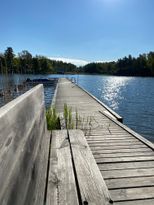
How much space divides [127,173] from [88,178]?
78cm

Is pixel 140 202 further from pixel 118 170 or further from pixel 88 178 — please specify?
pixel 118 170

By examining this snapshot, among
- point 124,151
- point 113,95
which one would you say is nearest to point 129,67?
point 113,95

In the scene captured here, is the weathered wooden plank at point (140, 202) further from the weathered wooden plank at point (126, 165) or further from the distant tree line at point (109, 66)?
the distant tree line at point (109, 66)

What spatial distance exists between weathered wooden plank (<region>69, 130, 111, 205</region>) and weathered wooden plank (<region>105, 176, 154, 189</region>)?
29 cm

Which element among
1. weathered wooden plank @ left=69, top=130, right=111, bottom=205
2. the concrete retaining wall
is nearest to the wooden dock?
weathered wooden plank @ left=69, top=130, right=111, bottom=205

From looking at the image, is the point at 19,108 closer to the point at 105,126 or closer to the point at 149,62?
the point at 105,126

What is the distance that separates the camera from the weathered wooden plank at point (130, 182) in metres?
2.44

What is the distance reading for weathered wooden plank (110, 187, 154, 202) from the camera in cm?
221

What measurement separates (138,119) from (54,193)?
11.2 metres

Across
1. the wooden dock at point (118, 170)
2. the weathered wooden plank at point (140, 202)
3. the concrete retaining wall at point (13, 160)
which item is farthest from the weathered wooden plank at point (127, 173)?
the concrete retaining wall at point (13, 160)

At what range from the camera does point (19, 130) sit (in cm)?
121

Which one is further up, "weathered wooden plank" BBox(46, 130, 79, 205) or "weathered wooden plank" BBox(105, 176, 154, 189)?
"weathered wooden plank" BBox(46, 130, 79, 205)

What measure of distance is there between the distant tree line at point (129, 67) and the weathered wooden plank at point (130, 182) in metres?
87.2

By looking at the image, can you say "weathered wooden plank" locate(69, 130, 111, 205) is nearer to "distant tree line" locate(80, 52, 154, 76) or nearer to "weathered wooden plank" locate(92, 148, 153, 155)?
"weathered wooden plank" locate(92, 148, 153, 155)
